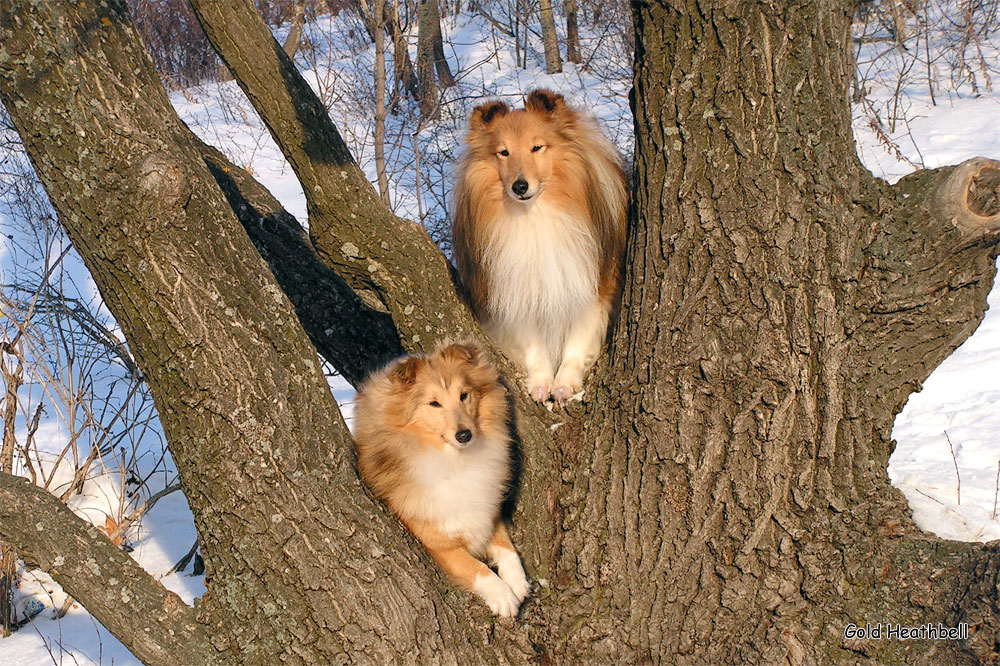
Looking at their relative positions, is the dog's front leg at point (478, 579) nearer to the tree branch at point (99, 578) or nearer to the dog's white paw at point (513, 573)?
the dog's white paw at point (513, 573)

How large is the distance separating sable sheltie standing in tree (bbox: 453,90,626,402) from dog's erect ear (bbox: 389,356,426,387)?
597mm

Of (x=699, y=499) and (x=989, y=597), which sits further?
(x=699, y=499)

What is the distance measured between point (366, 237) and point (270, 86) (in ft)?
2.18

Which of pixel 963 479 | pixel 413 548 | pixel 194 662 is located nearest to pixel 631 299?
pixel 413 548

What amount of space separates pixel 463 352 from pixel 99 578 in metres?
1.43

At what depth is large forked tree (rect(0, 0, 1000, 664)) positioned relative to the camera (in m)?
2.16

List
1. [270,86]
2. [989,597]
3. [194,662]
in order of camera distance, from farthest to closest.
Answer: [270,86], [194,662], [989,597]

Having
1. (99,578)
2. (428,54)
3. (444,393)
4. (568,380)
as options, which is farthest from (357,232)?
(428,54)

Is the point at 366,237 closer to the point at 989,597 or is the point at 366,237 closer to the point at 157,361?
the point at 157,361

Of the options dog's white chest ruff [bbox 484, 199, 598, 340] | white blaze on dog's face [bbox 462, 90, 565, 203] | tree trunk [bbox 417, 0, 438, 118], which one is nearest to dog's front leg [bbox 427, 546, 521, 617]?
dog's white chest ruff [bbox 484, 199, 598, 340]

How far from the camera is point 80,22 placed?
2100 millimetres

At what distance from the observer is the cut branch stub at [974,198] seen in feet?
7.13

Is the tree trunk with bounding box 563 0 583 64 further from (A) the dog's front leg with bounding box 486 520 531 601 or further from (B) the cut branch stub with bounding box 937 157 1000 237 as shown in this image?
(B) the cut branch stub with bounding box 937 157 1000 237

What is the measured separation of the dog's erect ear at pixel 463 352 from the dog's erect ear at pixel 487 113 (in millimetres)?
1145
